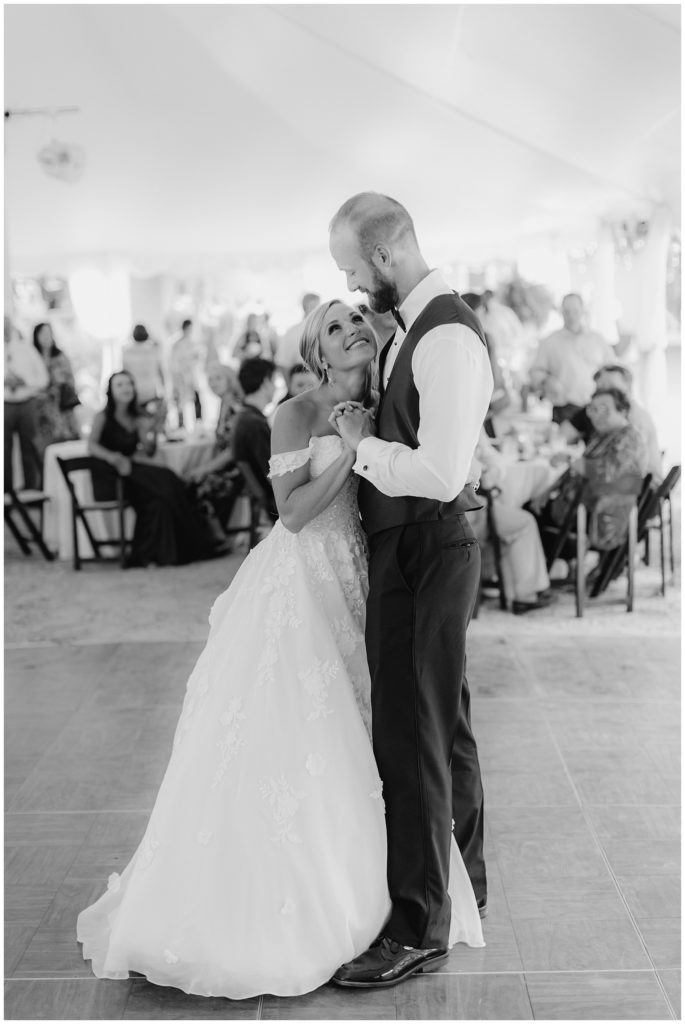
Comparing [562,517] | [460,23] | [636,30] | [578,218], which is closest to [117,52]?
[578,218]

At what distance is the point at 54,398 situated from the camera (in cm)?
841

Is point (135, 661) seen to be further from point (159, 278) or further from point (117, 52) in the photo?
point (159, 278)

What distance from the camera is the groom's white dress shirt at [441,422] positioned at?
192cm

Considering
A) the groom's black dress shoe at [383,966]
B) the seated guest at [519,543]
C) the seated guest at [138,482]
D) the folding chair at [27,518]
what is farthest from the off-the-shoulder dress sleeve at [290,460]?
the folding chair at [27,518]

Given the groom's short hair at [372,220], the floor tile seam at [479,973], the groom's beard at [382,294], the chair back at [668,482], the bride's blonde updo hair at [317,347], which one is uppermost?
the groom's short hair at [372,220]

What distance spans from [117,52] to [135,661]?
32.5 feet

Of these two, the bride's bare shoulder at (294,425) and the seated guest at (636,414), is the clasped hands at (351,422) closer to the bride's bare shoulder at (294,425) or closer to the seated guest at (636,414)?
the bride's bare shoulder at (294,425)

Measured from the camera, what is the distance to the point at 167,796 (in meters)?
2.17

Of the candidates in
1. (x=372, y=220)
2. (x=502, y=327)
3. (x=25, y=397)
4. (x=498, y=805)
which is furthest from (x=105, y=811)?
(x=502, y=327)

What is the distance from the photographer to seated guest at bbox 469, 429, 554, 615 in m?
5.32

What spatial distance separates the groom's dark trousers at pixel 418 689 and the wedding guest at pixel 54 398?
22.0ft

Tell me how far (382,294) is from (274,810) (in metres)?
1.02

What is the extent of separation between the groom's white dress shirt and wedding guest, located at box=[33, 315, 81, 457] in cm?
682

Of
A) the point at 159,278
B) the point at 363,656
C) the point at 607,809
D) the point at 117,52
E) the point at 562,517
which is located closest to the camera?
the point at 363,656
